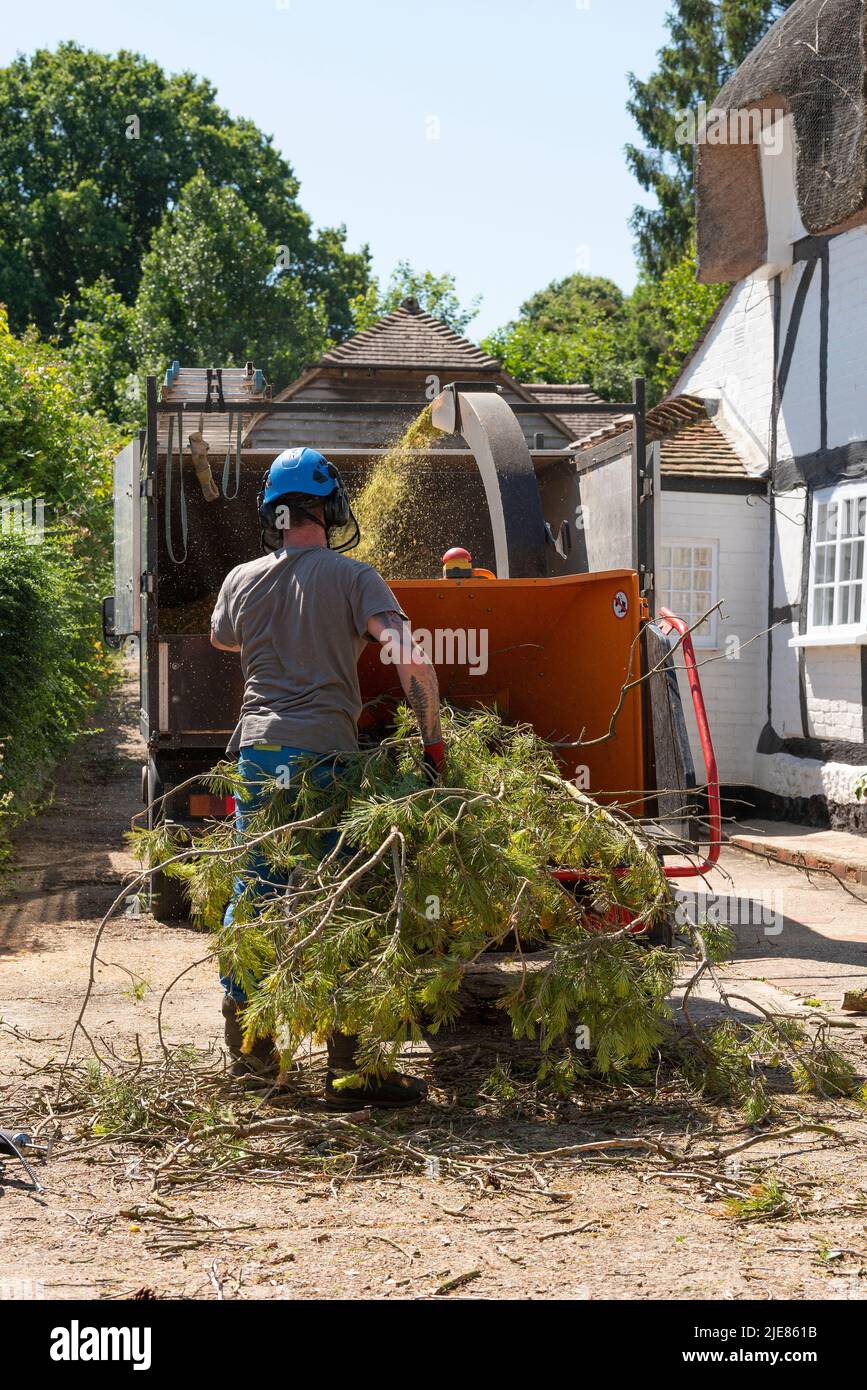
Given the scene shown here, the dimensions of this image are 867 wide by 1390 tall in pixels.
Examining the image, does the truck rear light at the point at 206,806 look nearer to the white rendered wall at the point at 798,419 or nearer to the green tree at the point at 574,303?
the white rendered wall at the point at 798,419

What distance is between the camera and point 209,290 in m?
33.8

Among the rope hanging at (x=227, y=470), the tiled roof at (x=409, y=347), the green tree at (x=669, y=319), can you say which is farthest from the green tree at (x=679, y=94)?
the rope hanging at (x=227, y=470)

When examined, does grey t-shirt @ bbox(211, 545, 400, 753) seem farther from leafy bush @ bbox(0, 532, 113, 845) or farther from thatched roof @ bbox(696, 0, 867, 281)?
thatched roof @ bbox(696, 0, 867, 281)

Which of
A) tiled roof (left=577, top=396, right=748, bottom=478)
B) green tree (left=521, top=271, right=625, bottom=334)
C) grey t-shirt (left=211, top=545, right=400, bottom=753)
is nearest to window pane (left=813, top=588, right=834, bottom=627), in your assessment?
tiled roof (left=577, top=396, right=748, bottom=478)

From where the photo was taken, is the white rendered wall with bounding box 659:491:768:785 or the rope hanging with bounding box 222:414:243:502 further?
the white rendered wall with bounding box 659:491:768:785

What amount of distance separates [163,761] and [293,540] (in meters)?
3.27

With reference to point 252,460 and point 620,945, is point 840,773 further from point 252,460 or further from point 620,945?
point 620,945

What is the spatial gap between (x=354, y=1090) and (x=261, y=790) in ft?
3.40

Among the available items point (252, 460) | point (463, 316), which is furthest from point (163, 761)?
point (463, 316)

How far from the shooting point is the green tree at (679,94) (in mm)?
27438

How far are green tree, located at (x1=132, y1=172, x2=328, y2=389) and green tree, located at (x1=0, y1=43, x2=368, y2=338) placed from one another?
29.8ft

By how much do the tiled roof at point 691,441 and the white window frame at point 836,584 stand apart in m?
1.44

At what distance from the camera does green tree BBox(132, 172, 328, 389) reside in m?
33.7

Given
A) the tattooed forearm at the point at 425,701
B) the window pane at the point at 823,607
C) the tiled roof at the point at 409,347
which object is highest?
the tiled roof at the point at 409,347
